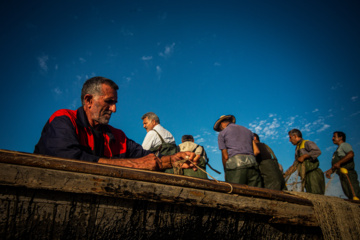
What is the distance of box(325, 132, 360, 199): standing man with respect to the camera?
17.0 ft

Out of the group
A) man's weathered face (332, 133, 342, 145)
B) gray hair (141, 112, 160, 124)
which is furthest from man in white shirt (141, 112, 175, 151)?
man's weathered face (332, 133, 342, 145)

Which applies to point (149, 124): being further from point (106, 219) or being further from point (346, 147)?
point (346, 147)

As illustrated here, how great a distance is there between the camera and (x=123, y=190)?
107 centimetres

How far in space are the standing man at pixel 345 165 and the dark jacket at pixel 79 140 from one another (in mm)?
5937

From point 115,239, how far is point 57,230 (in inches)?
13.1

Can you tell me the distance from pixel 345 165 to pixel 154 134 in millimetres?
5724

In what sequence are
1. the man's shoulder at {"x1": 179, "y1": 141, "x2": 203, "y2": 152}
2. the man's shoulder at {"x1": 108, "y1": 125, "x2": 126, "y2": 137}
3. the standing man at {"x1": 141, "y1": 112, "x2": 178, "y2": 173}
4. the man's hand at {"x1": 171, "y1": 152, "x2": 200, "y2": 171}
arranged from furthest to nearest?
the man's shoulder at {"x1": 179, "y1": 141, "x2": 203, "y2": 152}, the standing man at {"x1": 141, "y1": 112, "x2": 178, "y2": 173}, the man's shoulder at {"x1": 108, "y1": 125, "x2": 126, "y2": 137}, the man's hand at {"x1": 171, "y1": 152, "x2": 200, "y2": 171}

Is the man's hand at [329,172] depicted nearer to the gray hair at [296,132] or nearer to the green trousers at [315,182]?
the green trousers at [315,182]

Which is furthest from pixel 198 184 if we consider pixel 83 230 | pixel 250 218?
A: pixel 83 230

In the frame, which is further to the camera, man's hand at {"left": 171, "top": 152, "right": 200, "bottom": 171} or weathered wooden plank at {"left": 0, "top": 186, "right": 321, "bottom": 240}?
man's hand at {"left": 171, "top": 152, "right": 200, "bottom": 171}

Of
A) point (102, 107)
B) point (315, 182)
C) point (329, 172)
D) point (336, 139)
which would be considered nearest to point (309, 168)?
point (315, 182)

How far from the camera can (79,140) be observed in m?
2.00

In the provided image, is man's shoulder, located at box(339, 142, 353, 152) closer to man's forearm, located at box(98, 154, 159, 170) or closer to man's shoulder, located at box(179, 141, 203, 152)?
man's shoulder, located at box(179, 141, 203, 152)

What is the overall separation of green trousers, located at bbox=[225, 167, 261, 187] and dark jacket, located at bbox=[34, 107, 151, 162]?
181cm
